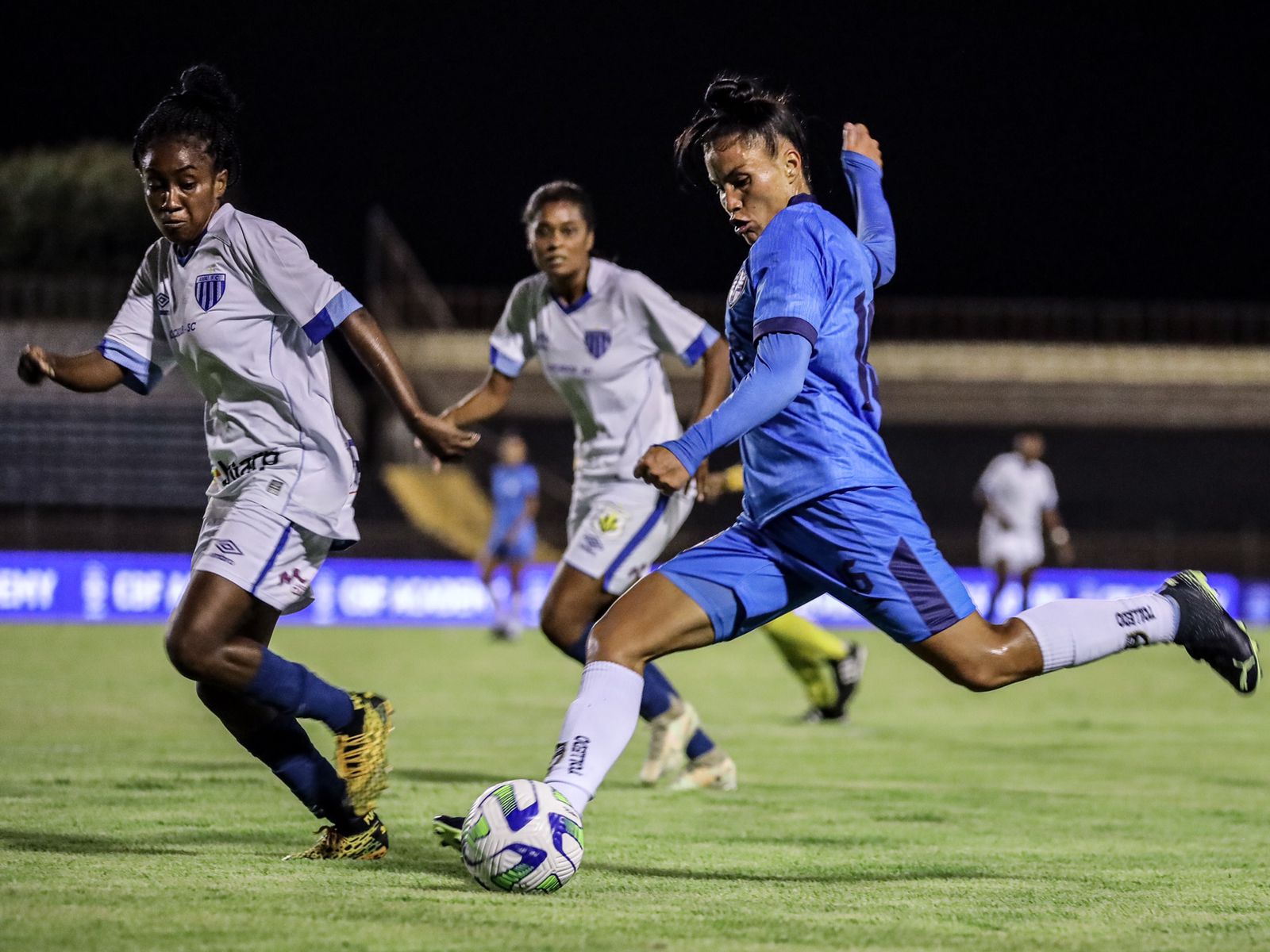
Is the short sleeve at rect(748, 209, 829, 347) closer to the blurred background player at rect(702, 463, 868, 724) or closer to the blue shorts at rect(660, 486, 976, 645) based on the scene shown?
the blue shorts at rect(660, 486, 976, 645)

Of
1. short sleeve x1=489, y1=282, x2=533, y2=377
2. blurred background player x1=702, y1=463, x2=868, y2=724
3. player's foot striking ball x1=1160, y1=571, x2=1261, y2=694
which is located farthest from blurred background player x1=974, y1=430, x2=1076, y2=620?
player's foot striking ball x1=1160, y1=571, x2=1261, y2=694

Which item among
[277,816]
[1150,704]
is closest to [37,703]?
[277,816]

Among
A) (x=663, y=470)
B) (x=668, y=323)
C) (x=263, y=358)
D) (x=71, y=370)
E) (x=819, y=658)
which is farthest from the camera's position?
(x=819, y=658)

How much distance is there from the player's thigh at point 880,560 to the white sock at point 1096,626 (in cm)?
32

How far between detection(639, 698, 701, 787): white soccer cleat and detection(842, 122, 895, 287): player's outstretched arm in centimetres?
266

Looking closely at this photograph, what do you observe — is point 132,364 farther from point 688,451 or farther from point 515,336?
point 515,336

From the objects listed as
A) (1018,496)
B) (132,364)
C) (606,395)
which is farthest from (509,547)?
(132,364)

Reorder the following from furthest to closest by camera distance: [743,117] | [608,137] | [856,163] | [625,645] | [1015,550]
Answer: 1. [608,137]
2. [1015,550]
3. [856,163]
4. [743,117]
5. [625,645]

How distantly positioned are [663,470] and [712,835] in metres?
2.13

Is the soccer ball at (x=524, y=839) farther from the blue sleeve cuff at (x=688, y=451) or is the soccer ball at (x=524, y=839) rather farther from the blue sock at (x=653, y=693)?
the blue sock at (x=653, y=693)

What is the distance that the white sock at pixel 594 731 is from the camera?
4297 mm

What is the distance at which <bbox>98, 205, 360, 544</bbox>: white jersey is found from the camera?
16.0 feet

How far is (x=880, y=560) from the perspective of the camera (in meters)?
4.46

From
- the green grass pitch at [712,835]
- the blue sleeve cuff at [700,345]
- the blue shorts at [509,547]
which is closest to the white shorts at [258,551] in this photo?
the green grass pitch at [712,835]
